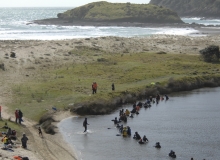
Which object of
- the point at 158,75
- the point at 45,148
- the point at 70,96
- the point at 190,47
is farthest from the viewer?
the point at 190,47

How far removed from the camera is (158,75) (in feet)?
222

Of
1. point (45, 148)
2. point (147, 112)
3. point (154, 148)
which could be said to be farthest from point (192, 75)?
point (45, 148)

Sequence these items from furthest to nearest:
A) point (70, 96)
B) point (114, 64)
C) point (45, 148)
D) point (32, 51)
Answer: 1. point (32, 51)
2. point (114, 64)
3. point (70, 96)
4. point (45, 148)

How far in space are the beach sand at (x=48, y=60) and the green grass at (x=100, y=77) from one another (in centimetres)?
221

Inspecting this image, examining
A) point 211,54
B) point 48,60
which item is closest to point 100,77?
point 48,60

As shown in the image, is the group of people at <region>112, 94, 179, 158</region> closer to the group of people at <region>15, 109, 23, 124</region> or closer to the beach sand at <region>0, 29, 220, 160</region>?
the beach sand at <region>0, 29, 220, 160</region>

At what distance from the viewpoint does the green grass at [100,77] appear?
173ft

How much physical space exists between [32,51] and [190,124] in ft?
153

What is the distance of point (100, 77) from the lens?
216ft

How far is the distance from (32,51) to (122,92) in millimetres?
33432

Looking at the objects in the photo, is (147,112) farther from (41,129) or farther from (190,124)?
(41,129)

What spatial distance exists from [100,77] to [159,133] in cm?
2484

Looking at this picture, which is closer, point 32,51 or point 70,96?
point 70,96

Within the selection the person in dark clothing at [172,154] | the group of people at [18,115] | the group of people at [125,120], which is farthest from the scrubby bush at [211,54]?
the person in dark clothing at [172,154]
